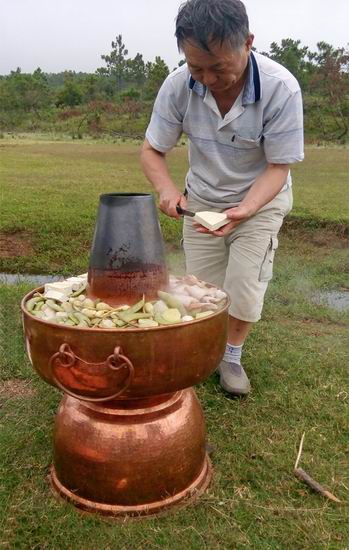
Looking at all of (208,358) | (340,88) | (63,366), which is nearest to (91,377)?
(63,366)

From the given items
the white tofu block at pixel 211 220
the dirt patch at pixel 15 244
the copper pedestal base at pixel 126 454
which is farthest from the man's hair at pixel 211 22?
the dirt patch at pixel 15 244

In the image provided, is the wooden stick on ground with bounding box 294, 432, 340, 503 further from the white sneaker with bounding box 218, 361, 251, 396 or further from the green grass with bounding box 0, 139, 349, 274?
the green grass with bounding box 0, 139, 349, 274

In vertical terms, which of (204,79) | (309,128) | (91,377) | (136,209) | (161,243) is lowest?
(309,128)

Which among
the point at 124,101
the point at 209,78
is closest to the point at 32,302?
the point at 209,78

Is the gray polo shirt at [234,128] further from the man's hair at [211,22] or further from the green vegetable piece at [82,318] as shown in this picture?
the green vegetable piece at [82,318]

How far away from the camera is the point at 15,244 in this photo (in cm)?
671

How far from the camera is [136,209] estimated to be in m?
2.26

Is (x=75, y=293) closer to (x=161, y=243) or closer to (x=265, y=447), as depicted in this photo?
(x=161, y=243)

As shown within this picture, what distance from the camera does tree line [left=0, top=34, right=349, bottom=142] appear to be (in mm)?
29734

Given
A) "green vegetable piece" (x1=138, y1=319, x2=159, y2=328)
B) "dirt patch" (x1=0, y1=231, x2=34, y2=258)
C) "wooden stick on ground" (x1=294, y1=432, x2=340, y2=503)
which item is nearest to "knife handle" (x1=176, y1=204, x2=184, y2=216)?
"green vegetable piece" (x1=138, y1=319, x2=159, y2=328)

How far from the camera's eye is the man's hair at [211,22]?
2.12 m

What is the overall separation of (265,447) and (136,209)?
1.32 meters

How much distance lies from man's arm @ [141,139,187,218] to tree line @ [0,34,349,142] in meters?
22.7

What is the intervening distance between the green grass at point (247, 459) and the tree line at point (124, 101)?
22558 millimetres
